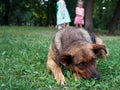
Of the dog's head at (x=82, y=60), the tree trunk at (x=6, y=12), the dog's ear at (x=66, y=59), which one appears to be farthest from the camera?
the tree trunk at (x=6, y=12)

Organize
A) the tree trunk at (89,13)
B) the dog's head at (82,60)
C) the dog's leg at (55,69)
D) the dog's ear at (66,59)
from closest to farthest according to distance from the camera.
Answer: the dog's head at (82,60) < the dog's ear at (66,59) < the dog's leg at (55,69) < the tree trunk at (89,13)

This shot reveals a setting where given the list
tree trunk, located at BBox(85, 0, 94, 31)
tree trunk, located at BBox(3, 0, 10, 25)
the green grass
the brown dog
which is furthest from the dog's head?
tree trunk, located at BBox(3, 0, 10, 25)

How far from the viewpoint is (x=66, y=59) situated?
471 centimetres

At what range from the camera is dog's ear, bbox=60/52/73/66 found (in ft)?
15.2

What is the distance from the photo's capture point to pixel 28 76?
5066 millimetres

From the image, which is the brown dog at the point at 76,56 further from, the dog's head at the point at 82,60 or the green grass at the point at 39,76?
the green grass at the point at 39,76

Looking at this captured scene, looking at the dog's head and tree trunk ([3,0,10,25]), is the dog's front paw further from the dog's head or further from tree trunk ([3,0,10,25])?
tree trunk ([3,0,10,25])

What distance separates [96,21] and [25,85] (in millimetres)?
32568

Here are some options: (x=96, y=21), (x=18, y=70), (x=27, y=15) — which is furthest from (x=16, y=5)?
(x=18, y=70)

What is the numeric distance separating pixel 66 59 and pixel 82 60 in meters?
0.30

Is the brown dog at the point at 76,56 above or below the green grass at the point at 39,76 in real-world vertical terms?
above

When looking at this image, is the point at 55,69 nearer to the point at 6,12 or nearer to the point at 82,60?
the point at 82,60

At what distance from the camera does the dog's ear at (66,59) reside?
4.63 meters

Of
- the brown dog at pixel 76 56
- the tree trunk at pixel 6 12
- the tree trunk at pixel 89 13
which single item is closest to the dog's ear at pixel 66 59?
the brown dog at pixel 76 56
